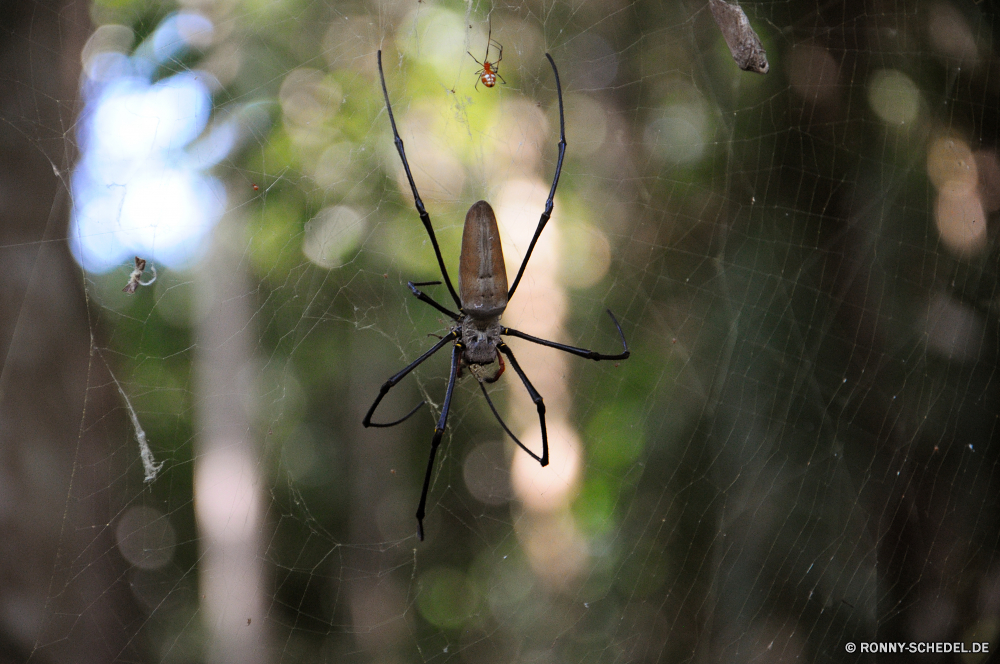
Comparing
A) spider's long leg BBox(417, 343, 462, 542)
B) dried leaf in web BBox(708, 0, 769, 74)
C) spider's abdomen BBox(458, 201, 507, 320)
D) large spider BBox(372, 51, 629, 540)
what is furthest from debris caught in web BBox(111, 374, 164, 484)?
dried leaf in web BBox(708, 0, 769, 74)

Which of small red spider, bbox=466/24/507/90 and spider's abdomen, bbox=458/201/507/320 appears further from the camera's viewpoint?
small red spider, bbox=466/24/507/90

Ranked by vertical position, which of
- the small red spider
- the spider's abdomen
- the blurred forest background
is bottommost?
the blurred forest background

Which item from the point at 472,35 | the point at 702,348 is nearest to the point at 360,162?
the point at 472,35

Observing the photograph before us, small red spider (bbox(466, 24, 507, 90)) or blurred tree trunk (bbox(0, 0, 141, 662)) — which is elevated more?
small red spider (bbox(466, 24, 507, 90))

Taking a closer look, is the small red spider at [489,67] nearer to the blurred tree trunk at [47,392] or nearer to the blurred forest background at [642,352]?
the blurred forest background at [642,352]

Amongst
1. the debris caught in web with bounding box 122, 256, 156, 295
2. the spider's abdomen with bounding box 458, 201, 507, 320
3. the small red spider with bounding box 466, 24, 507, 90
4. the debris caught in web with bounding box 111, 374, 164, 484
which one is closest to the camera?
the spider's abdomen with bounding box 458, 201, 507, 320

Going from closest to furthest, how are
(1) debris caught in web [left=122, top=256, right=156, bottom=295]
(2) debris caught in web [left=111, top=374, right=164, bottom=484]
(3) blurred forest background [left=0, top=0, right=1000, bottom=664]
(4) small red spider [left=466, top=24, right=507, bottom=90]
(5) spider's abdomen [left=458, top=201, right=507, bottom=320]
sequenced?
(5) spider's abdomen [left=458, top=201, right=507, bottom=320]
(1) debris caught in web [left=122, top=256, right=156, bottom=295]
(2) debris caught in web [left=111, top=374, right=164, bottom=484]
(4) small red spider [left=466, top=24, right=507, bottom=90]
(3) blurred forest background [left=0, top=0, right=1000, bottom=664]

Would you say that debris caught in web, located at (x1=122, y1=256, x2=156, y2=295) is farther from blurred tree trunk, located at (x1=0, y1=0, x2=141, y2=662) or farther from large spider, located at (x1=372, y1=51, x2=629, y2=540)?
large spider, located at (x1=372, y1=51, x2=629, y2=540)
